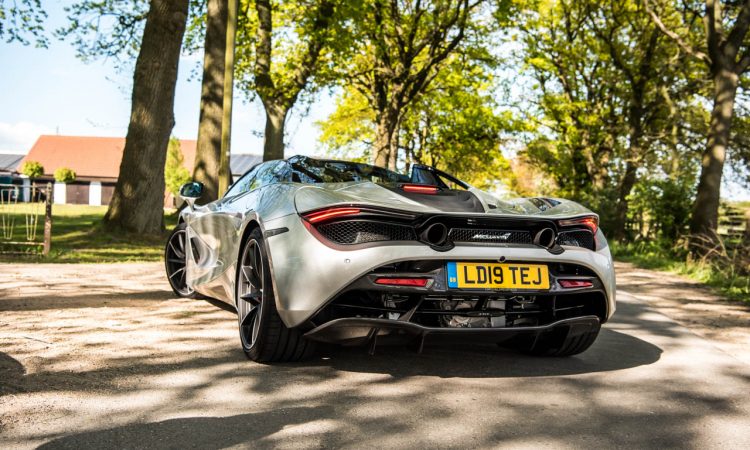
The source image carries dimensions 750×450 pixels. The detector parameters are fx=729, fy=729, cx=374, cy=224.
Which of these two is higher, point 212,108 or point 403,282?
point 212,108

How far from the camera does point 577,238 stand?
430 cm

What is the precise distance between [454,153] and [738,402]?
116ft

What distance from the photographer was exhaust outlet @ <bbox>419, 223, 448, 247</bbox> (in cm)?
382

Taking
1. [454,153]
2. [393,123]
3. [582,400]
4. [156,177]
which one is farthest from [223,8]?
[454,153]

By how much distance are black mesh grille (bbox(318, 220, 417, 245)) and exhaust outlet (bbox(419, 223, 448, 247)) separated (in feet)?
0.19

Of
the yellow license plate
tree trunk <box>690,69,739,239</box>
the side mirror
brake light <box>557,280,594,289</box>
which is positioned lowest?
brake light <box>557,280,594,289</box>

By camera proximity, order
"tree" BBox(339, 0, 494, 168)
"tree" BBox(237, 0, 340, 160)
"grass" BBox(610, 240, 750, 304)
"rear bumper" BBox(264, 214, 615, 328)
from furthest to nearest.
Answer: "tree" BBox(339, 0, 494, 168)
"tree" BBox(237, 0, 340, 160)
"grass" BBox(610, 240, 750, 304)
"rear bumper" BBox(264, 214, 615, 328)

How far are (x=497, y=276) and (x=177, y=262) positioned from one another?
4.10 metres

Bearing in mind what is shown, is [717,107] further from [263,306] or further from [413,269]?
[263,306]

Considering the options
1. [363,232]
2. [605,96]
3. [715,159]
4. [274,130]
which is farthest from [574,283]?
[605,96]

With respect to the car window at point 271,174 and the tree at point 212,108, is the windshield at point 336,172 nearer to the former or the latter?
the car window at point 271,174

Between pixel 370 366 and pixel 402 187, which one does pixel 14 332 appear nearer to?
pixel 370 366

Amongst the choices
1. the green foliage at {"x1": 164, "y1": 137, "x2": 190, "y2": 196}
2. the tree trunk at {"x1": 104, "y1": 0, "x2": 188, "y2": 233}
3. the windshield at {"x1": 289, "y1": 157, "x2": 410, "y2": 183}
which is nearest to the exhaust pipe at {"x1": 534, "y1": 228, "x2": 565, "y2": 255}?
the windshield at {"x1": 289, "y1": 157, "x2": 410, "y2": 183}

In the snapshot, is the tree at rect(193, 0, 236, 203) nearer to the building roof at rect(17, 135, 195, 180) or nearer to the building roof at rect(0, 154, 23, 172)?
the building roof at rect(17, 135, 195, 180)
